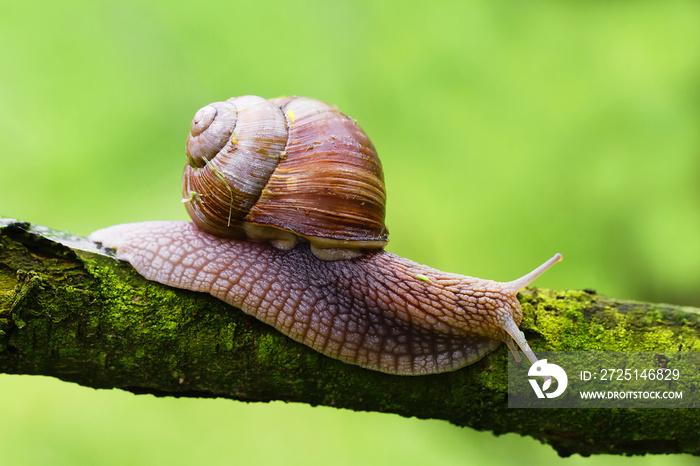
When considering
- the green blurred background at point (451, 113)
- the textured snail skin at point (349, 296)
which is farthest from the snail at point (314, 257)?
the green blurred background at point (451, 113)

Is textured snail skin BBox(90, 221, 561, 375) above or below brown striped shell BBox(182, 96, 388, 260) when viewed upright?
below

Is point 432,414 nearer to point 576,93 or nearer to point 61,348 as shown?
point 61,348

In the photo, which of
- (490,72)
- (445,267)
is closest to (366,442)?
(445,267)

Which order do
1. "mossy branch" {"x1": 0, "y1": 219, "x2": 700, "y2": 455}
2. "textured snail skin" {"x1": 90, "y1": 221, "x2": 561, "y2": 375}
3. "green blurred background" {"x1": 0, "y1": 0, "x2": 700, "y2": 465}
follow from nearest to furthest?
"mossy branch" {"x1": 0, "y1": 219, "x2": 700, "y2": 455}, "textured snail skin" {"x1": 90, "y1": 221, "x2": 561, "y2": 375}, "green blurred background" {"x1": 0, "y1": 0, "x2": 700, "y2": 465}

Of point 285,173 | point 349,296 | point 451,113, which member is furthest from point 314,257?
point 451,113

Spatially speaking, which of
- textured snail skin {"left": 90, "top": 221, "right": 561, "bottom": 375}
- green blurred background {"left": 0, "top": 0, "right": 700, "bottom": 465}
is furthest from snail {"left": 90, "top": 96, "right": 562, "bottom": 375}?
green blurred background {"left": 0, "top": 0, "right": 700, "bottom": 465}

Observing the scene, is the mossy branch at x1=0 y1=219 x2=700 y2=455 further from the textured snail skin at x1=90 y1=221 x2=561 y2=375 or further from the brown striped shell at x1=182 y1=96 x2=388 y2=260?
the brown striped shell at x1=182 y1=96 x2=388 y2=260
